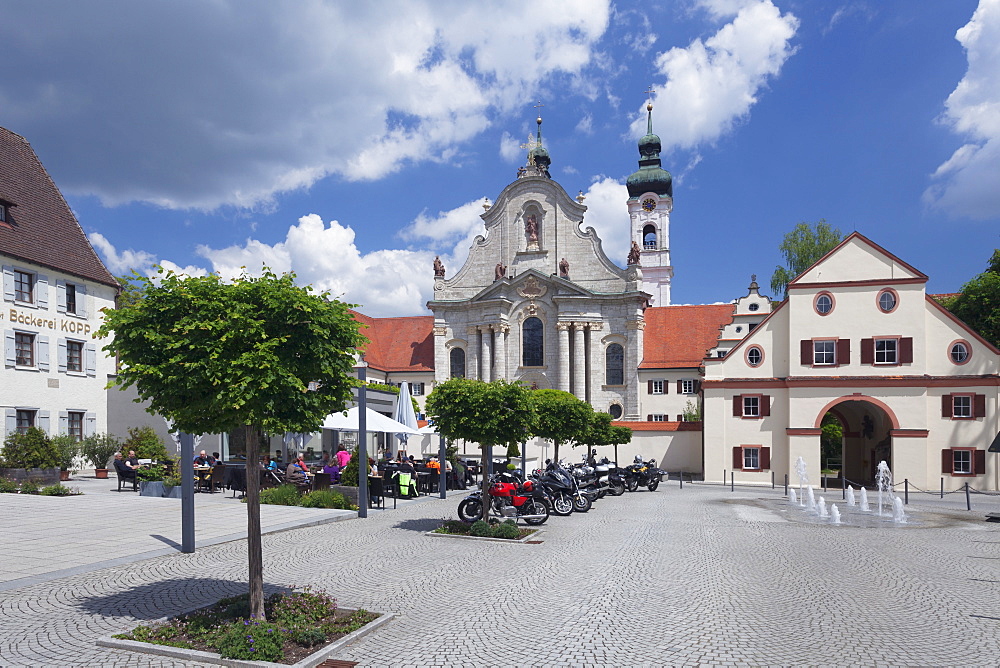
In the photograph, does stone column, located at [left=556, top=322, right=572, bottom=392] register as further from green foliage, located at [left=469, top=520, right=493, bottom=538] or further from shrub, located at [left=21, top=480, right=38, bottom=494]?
green foliage, located at [left=469, top=520, right=493, bottom=538]

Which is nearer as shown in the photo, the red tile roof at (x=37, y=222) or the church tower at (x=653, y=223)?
the red tile roof at (x=37, y=222)

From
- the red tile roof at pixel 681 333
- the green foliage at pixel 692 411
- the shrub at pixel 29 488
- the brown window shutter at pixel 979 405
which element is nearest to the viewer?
the shrub at pixel 29 488

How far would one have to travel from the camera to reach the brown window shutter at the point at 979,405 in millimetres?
33688

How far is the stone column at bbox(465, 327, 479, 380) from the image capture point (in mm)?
56781

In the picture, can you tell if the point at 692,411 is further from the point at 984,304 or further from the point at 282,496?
the point at 282,496

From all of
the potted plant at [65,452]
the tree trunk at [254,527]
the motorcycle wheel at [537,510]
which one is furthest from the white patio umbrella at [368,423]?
the tree trunk at [254,527]

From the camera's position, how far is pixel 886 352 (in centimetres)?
3512

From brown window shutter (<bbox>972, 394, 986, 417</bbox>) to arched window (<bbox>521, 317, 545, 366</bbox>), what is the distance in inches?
1151

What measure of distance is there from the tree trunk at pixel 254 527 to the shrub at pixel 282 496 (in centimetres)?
1228

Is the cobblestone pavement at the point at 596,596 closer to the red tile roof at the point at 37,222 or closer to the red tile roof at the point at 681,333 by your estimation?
the red tile roof at the point at 37,222

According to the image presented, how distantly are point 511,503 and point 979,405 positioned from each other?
2780 centimetres

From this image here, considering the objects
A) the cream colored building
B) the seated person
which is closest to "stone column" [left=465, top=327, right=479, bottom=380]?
the cream colored building

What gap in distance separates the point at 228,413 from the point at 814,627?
7032mm

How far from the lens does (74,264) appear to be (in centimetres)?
3095
